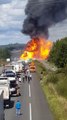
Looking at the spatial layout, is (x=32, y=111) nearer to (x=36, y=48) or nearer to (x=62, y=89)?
(x=62, y=89)

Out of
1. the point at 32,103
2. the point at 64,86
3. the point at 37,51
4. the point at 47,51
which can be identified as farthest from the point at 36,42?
the point at 32,103

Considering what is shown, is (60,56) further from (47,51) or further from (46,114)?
(46,114)

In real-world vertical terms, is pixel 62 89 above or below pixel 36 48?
below

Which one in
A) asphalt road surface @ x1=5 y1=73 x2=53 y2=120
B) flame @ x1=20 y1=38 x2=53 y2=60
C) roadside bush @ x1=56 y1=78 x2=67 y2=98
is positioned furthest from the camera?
flame @ x1=20 y1=38 x2=53 y2=60

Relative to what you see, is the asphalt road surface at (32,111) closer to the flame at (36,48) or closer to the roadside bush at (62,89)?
the roadside bush at (62,89)

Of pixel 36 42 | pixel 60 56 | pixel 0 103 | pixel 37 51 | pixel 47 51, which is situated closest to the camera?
pixel 0 103

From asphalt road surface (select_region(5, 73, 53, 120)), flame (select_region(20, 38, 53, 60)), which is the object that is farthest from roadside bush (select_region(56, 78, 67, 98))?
flame (select_region(20, 38, 53, 60))

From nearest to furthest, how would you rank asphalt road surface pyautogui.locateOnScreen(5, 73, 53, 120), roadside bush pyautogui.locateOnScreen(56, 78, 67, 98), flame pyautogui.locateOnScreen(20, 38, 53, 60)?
1. asphalt road surface pyautogui.locateOnScreen(5, 73, 53, 120)
2. roadside bush pyautogui.locateOnScreen(56, 78, 67, 98)
3. flame pyautogui.locateOnScreen(20, 38, 53, 60)

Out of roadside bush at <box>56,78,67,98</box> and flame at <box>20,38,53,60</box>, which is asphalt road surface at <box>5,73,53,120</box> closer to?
roadside bush at <box>56,78,67,98</box>

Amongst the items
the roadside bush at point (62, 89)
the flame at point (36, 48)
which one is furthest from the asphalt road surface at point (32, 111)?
the flame at point (36, 48)

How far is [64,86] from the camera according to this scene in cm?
4738

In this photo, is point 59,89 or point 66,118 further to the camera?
point 59,89

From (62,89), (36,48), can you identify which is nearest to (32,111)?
(62,89)

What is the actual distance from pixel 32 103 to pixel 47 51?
338 ft
